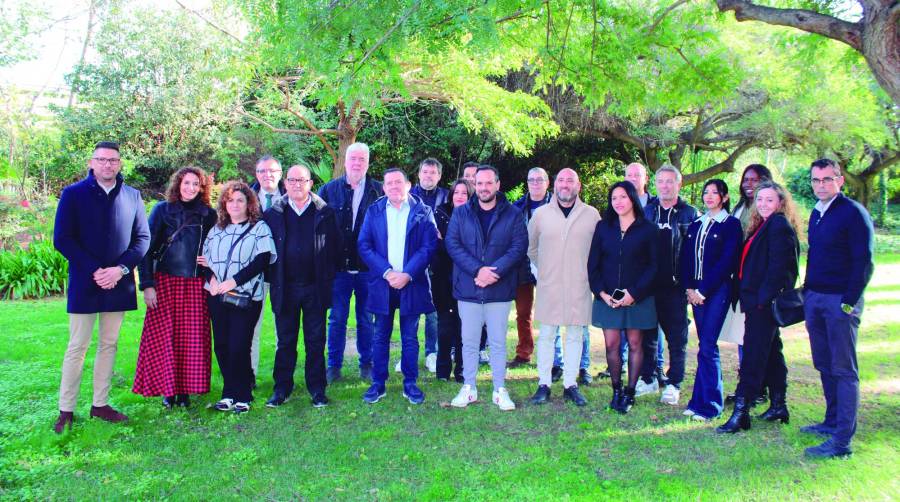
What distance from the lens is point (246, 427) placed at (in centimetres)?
486

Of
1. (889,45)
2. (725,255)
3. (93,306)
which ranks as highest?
(889,45)

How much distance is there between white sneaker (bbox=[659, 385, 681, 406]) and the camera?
5465mm

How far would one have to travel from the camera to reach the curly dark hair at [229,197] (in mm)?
5102

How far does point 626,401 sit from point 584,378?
2.83 ft

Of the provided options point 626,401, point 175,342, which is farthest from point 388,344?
point 626,401

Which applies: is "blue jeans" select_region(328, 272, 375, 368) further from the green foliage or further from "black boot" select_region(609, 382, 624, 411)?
the green foliage

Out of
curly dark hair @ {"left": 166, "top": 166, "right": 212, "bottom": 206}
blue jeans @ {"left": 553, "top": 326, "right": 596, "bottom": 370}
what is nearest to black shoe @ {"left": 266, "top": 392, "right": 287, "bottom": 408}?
curly dark hair @ {"left": 166, "top": 166, "right": 212, "bottom": 206}

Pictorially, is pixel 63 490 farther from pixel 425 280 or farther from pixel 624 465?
pixel 624 465

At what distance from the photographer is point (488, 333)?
215 inches

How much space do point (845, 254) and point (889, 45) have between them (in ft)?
6.54

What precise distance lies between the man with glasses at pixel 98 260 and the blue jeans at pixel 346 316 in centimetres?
178

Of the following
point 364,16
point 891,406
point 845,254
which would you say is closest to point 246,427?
point 364,16

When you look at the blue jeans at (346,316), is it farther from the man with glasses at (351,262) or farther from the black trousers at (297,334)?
the black trousers at (297,334)

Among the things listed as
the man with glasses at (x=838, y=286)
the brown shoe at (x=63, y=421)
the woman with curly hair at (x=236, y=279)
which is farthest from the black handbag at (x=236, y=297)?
the man with glasses at (x=838, y=286)
